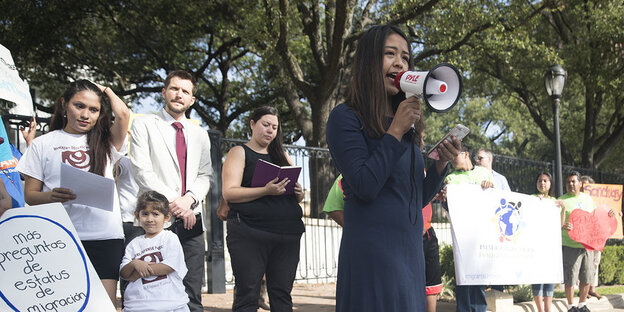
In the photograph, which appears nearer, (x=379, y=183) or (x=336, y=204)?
(x=379, y=183)

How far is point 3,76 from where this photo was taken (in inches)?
153

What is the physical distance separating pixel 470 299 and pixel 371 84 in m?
4.71

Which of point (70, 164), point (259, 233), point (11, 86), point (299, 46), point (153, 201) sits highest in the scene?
point (299, 46)

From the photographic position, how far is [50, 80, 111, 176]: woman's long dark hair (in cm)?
420

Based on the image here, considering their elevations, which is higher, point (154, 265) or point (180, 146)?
point (180, 146)

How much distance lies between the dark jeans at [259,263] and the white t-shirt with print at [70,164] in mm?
917

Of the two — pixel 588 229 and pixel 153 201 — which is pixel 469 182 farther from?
pixel 153 201

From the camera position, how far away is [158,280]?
424cm

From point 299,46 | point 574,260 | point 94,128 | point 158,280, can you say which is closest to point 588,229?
point 574,260

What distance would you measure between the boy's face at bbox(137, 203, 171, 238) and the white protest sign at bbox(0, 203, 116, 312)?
52 centimetres

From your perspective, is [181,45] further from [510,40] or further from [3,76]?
[3,76]

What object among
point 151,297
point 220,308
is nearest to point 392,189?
point 151,297

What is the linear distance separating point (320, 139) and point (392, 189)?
13.5 meters

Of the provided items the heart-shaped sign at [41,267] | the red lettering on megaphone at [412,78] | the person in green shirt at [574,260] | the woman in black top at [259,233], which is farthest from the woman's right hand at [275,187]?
the person in green shirt at [574,260]
